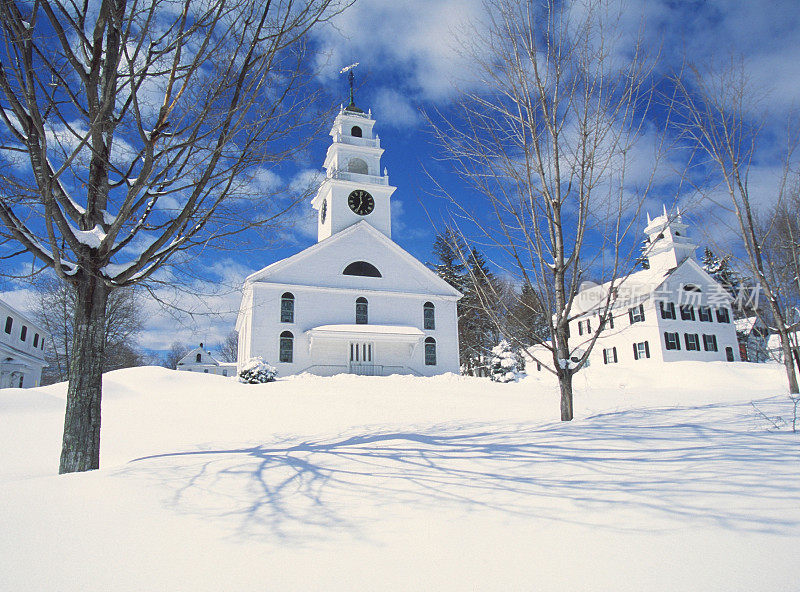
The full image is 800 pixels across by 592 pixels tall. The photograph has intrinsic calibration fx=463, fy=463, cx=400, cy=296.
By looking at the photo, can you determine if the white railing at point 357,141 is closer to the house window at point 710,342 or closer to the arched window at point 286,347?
the arched window at point 286,347

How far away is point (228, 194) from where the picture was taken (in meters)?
6.21

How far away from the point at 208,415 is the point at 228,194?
511cm

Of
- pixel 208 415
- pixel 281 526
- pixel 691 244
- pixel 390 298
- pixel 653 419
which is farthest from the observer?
pixel 691 244

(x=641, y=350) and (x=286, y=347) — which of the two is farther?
(x=641, y=350)

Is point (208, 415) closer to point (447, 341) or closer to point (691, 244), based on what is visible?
point (447, 341)

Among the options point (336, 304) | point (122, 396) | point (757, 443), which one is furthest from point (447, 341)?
point (757, 443)

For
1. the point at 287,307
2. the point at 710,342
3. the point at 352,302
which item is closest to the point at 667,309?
the point at 710,342

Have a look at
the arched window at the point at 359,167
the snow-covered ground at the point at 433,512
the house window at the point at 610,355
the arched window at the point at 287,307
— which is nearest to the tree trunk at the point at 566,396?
the snow-covered ground at the point at 433,512

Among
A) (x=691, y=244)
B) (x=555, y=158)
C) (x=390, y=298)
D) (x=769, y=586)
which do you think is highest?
(x=691, y=244)

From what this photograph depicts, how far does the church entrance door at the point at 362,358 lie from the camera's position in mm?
25672

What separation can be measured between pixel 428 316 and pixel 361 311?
426 centimetres

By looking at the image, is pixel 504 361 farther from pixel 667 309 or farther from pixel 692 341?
pixel 692 341

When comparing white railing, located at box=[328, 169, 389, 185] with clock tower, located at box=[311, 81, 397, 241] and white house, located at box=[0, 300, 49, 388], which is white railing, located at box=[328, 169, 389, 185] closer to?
clock tower, located at box=[311, 81, 397, 241]

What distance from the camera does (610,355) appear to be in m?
35.2
